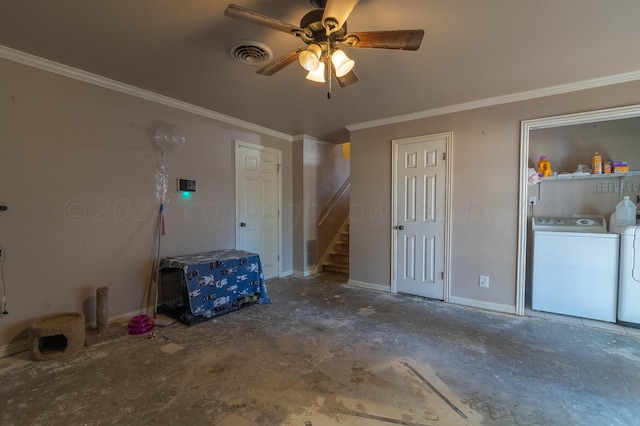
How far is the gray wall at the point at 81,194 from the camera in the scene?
7.61 ft

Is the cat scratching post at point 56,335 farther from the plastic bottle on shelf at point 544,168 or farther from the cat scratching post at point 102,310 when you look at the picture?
the plastic bottle on shelf at point 544,168

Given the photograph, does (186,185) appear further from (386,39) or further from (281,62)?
(386,39)

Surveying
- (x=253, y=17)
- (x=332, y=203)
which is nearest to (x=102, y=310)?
(x=253, y=17)

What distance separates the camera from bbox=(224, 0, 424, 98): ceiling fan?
1.44 m

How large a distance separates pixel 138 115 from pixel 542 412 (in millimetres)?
4167

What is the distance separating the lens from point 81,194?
2.66 metres

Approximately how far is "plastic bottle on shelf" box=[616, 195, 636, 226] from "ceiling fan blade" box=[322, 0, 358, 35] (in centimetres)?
357

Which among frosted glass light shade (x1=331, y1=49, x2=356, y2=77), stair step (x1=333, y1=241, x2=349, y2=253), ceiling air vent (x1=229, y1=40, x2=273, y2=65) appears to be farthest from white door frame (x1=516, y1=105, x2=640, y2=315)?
stair step (x1=333, y1=241, x2=349, y2=253)

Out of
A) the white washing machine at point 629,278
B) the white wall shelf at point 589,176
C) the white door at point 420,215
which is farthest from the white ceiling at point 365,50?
the white washing machine at point 629,278

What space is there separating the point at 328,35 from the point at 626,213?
3.62 meters

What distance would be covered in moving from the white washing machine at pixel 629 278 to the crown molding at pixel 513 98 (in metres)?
1.42

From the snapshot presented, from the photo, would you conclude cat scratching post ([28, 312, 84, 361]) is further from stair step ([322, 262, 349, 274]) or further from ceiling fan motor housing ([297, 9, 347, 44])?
stair step ([322, 262, 349, 274])

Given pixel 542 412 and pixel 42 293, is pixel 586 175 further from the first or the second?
pixel 42 293

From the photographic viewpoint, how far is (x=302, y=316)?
3.15m
